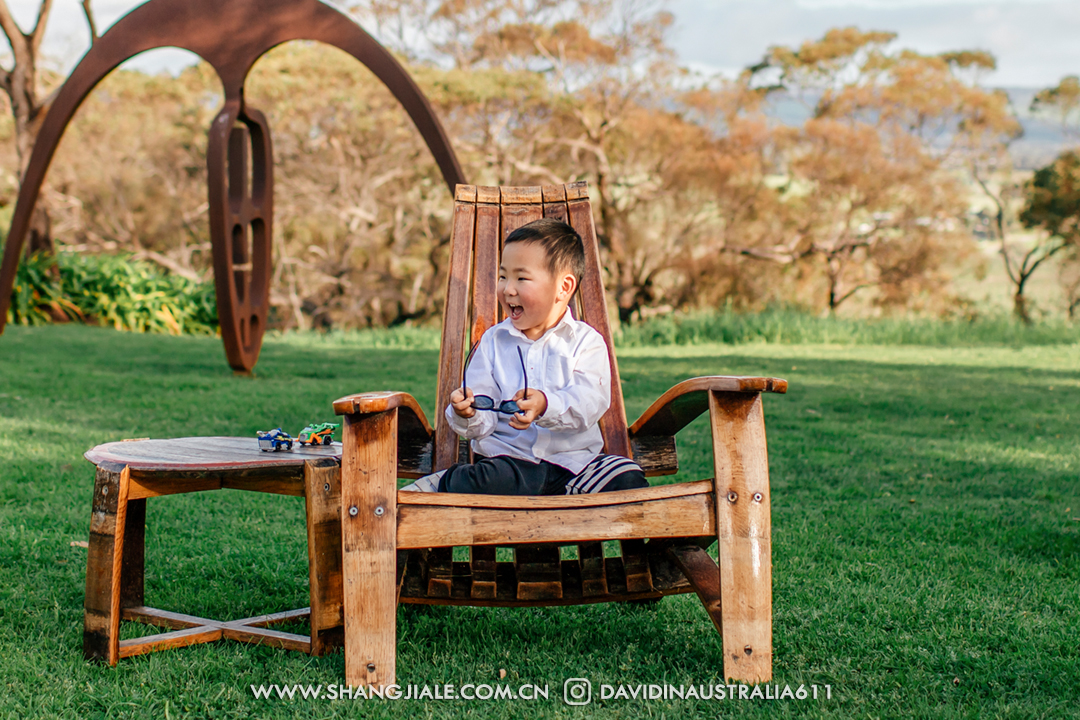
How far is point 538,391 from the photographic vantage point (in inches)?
82.0

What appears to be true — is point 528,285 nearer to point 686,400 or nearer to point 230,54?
point 686,400

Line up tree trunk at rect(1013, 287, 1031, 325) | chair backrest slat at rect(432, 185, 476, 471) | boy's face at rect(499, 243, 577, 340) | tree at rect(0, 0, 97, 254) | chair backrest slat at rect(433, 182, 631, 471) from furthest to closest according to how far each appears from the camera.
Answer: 1. tree trunk at rect(1013, 287, 1031, 325)
2. tree at rect(0, 0, 97, 254)
3. chair backrest slat at rect(433, 182, 631, 471)
4. chair backrest slat at rect(432, 185, 476, 471)
5. boy's face at rect(499, 243, 577, 340)

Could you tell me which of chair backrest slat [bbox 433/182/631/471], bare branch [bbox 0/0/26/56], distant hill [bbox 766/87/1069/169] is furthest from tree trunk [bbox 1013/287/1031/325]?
bare branch [bbox 0/0/26/56]

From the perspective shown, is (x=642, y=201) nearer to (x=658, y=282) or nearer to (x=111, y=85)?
(x=658, y=282)

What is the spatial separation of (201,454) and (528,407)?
2.47 feet

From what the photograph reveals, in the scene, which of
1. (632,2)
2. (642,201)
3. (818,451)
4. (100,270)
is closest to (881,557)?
(818,451)

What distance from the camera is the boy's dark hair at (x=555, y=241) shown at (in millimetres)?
2264

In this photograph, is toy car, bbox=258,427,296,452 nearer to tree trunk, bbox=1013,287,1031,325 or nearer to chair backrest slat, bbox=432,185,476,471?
chair backrest slat, bbox=432,185,476,471

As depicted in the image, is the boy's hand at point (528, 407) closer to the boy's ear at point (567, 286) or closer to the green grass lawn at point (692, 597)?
the boy's ear at point (567, 286)

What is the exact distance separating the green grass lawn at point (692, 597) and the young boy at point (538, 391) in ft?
1.28

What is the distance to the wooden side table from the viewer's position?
76.2 inches

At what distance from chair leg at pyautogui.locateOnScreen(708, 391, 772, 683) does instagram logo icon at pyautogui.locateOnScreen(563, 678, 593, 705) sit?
30 centimetres

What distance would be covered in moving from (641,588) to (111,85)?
56.2 feet

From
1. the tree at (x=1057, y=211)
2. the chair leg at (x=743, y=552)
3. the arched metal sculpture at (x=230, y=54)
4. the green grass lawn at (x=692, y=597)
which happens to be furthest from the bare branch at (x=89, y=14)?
the tree at (x=1057, y=211)
